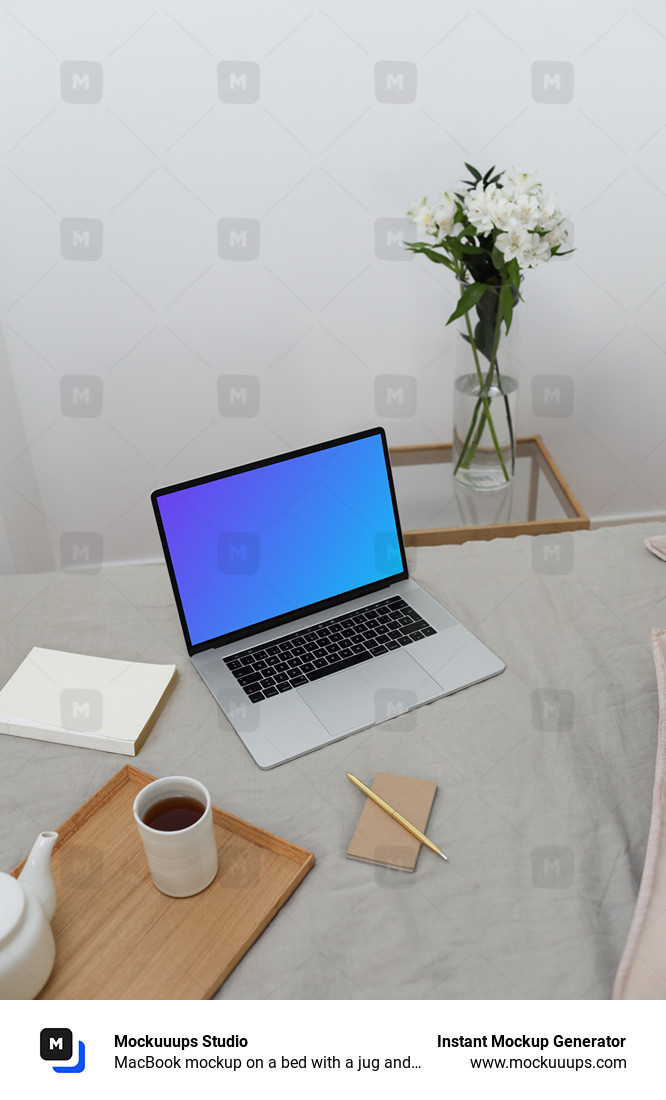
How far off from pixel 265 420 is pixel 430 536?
0.66 m

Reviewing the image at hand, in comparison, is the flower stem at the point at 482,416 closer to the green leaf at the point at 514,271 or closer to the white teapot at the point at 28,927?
the green leaf at the point at 514,271

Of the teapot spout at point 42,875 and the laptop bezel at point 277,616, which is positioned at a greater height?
the laptop bezel at point 277,616

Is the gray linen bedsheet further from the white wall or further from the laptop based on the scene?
the white wall

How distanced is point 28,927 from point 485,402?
1180mm

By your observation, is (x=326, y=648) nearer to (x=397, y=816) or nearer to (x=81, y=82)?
(x=397, y=816)

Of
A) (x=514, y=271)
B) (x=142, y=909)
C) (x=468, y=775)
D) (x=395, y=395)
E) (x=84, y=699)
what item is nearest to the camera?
(x=142, y=909)

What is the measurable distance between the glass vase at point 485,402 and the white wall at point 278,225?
0.38m

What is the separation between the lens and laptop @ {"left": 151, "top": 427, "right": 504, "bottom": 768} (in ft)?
3.76

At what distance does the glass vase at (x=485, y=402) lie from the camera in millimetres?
1573

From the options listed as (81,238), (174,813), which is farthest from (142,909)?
(81,238)

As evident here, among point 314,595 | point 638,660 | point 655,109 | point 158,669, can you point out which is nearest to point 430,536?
point 314,595

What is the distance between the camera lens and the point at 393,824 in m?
0.97
